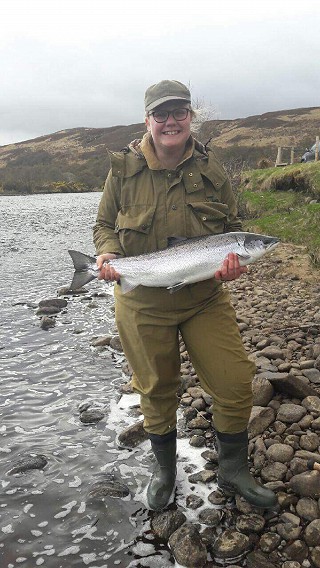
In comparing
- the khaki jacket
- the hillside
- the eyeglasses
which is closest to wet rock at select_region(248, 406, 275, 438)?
the khaki jacket

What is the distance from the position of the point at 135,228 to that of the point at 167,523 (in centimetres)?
234

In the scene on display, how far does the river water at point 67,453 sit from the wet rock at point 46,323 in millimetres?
98

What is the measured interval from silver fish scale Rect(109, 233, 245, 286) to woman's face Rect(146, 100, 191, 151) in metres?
0.72

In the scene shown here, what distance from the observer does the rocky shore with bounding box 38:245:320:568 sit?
3418 mm

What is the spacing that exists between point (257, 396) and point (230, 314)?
5.09ft

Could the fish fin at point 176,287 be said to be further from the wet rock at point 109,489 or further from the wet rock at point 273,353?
the wet rock at point 273,353

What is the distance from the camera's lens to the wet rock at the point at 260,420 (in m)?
4.59

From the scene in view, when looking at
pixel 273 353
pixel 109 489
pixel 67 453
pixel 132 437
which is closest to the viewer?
pixel 109 489

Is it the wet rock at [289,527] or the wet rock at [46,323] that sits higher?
the wet rock at [289,527]

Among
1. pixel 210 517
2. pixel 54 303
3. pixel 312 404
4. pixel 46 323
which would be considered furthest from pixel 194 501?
pixel 54 303

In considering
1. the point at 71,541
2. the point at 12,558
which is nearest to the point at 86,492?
the point at 71,541

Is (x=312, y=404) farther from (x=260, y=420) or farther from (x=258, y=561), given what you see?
(x=258, y=561)

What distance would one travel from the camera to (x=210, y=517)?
379cm

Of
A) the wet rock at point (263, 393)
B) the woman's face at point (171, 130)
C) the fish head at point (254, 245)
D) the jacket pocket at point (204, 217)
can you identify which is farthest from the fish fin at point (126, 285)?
the wet rock at point (263, 393)
